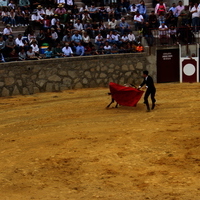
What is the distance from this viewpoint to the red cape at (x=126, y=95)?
1762cm

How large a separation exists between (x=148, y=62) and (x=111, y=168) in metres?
13.0

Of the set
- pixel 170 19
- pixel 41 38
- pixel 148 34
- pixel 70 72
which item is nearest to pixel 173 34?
pixel 170 19

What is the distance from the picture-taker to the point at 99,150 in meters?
12.5

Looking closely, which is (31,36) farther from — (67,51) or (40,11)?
(40,11)

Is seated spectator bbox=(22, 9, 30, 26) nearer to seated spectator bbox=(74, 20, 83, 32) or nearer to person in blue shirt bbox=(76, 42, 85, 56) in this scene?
seated spectator bbox=(74, 20, 83, 32)

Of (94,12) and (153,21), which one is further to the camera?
(94,12)

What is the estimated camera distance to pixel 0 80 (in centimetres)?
2083

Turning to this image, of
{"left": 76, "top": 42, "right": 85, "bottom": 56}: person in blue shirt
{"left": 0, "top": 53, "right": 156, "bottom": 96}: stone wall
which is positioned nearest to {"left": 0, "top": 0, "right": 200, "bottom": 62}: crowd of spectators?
{"left": 76, "top": 42, "right": 85, "bottom": 56}: person in blue shirt

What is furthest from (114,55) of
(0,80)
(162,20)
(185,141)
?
(185,141)

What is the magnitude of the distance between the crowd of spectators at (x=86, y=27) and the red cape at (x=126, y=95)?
5.18 metres

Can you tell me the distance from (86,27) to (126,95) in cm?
673

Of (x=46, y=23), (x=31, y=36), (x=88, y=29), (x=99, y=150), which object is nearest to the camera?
(x=99, y=150)

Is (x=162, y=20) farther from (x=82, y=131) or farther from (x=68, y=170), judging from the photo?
(x=68, y=170)

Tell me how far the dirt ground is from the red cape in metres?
0.27
